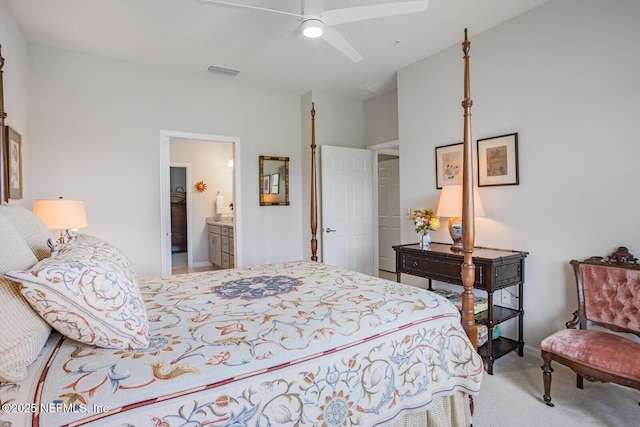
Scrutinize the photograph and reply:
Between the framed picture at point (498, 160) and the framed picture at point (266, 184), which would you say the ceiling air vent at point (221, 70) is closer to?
the framed picture at point (266, 184)

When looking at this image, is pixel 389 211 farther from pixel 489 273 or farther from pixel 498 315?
pixel 489 273

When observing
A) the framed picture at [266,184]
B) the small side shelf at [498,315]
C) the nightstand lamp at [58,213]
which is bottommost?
the small side shelf at [498,315]

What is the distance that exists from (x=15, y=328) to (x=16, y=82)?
297 cm

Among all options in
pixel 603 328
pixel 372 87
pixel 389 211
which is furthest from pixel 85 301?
pixel 389 211

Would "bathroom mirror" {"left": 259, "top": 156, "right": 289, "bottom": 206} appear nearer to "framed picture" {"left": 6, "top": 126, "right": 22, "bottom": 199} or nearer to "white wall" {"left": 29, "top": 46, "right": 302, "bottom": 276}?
"white wall" {"left": 29, "top": 46, "right": 302, "bottom": 276}

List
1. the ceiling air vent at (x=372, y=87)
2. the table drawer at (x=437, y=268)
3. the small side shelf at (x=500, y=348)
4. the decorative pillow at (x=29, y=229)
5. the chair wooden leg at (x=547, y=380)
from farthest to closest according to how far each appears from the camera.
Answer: the ceiling air vent at (x=372, y=87) < the table drawer at (x=437, y=268) < the small side shelf at (x=500, y=348) < the chair wooden leg at (x=547, y=380) < the decorative pillow at (x=29, y=229)

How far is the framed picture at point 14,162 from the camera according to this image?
247 centimetres

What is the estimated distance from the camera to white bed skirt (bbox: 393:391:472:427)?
1.47m

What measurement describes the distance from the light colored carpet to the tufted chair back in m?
0.44

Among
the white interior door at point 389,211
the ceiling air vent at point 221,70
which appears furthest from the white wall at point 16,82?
the white interior door at point 389,211

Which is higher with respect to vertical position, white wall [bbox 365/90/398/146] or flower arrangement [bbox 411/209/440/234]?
white wall [bbox 365/90/398/146]

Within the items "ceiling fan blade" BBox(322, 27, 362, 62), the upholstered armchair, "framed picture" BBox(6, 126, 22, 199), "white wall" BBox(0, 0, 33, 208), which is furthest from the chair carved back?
"white wall" BBox(0, 0, 33, 208)

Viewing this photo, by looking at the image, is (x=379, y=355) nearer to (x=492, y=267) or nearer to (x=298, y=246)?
(x=492, y=267)

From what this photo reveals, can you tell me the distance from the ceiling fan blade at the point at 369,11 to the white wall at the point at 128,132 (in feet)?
7.85
